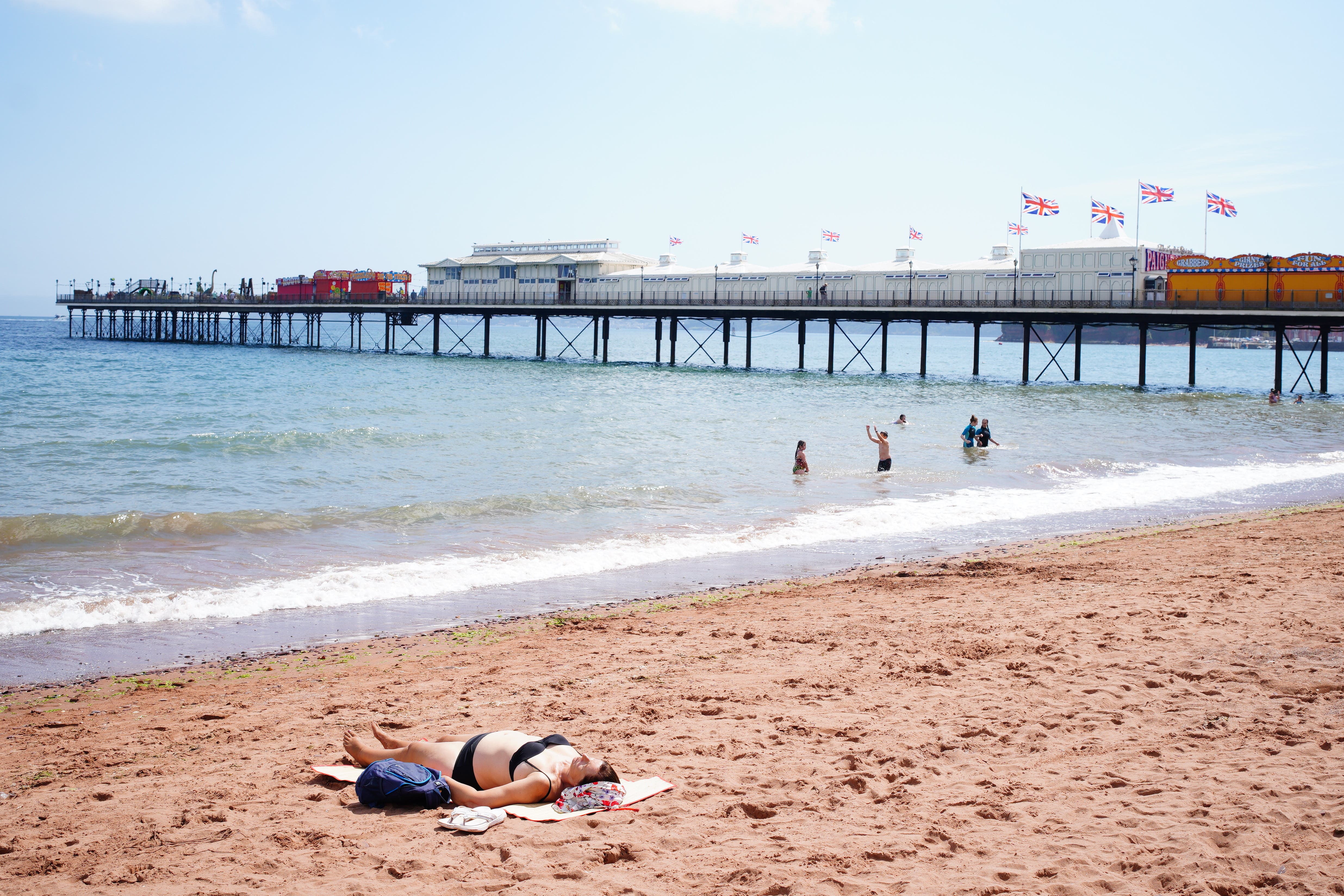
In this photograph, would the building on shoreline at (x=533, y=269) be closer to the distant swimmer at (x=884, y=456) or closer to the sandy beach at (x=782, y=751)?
the distant swimmer at (x=884, y=456)

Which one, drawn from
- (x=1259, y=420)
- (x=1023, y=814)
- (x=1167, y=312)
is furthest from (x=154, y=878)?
(x=1167, y=312)

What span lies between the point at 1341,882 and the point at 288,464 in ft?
67.4

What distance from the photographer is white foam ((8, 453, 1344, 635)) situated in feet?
34.3

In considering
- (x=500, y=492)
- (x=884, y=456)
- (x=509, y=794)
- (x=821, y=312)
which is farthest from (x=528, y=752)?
(x=821, y=312)

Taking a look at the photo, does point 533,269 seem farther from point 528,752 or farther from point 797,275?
point 528,752

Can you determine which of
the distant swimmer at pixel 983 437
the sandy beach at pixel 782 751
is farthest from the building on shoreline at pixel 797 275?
the sandy beach at pixel 782 751

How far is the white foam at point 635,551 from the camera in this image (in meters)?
10.4

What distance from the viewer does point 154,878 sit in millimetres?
4535

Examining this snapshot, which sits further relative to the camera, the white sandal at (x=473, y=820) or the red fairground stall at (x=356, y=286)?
the red fairground stall at (x=356, y=286)

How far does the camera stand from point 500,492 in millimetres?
18453

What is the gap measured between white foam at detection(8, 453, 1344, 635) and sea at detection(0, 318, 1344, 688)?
0.19 feet

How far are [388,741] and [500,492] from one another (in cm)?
1285

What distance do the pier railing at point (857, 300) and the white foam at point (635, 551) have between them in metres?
23.3

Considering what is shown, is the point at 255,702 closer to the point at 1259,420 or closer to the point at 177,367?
the point at 1259,420
